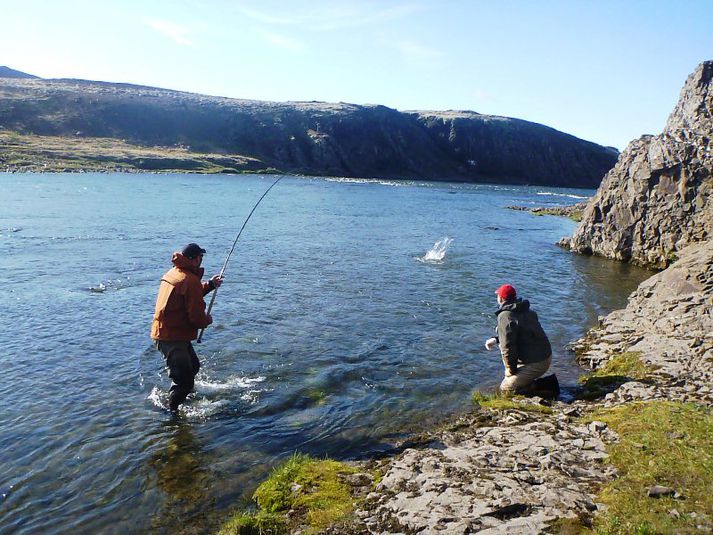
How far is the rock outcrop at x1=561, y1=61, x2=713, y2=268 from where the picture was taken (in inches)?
1077

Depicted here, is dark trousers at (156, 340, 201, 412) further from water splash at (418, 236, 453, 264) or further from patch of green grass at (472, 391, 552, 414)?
water splash at (418, 236, 453, 264)

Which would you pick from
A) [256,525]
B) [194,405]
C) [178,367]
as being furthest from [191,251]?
[256,525]

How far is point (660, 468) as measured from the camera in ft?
22.9

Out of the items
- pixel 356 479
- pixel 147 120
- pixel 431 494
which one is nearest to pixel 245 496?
pixel 356 479

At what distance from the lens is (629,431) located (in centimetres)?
845

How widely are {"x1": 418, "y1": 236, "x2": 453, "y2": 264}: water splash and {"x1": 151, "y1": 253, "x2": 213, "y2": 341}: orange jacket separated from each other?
21.0 metres

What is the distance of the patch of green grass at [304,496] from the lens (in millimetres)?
6988

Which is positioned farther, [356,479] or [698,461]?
[356,479]

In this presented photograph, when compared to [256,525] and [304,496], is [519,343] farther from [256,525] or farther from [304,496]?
[256,525]

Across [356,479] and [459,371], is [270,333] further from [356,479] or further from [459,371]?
[356,479]

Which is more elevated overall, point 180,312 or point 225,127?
point 225,127

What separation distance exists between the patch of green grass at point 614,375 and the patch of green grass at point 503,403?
1519 mm

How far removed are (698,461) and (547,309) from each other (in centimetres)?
1418

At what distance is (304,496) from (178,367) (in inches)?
Result: 164
